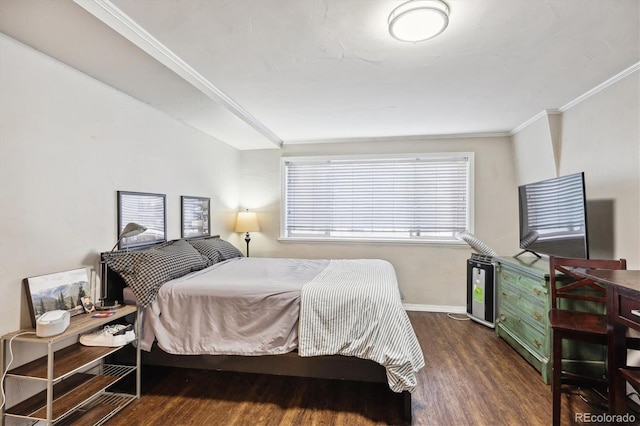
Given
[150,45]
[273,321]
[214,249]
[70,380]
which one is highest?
[150,45]

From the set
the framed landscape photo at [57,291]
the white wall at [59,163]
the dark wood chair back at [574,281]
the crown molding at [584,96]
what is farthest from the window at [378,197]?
the framed landscape photo at [57,291]

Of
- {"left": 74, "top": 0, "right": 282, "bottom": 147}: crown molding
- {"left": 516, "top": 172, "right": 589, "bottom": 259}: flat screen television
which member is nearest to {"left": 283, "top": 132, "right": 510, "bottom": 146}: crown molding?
{"left": 516, "top": 172, "right": 589, "bottom": 259}: flat screen television

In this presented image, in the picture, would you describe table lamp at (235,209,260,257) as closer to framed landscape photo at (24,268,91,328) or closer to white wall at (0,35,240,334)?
white wall at (0,35,240,334)

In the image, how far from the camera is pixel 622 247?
7.45ft

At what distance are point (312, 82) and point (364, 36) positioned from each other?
73 cm

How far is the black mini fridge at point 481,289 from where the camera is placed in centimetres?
336

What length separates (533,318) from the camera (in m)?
2.44

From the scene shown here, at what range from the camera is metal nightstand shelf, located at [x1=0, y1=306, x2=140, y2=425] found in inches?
61.3

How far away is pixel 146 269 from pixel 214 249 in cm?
105

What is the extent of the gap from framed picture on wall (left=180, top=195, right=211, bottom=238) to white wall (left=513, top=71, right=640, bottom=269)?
3957 mm

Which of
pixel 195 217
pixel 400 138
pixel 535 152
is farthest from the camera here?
pixel 400 138

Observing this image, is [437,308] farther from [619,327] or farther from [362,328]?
[619,327]

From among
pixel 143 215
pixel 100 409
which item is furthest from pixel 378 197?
pixel 100 409

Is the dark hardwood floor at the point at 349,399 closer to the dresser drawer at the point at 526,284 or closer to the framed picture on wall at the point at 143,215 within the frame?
the dresser drawer at the point at 526,284
